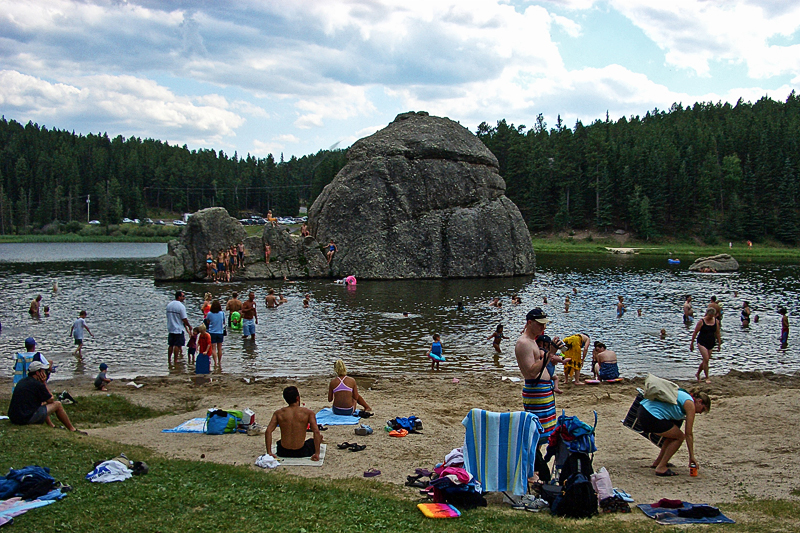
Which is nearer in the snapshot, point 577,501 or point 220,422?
point 577,501

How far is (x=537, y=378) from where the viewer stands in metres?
9.21

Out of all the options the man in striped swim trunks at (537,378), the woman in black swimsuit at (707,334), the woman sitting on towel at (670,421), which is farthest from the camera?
the woman in black swimsuit at (707,334)

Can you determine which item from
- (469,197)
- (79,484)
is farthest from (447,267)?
(79,484)

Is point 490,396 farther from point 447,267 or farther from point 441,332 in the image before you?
point 447,267

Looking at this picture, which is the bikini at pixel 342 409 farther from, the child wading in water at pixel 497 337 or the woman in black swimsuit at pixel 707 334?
the woman in black swimsuit at pixel 707 334

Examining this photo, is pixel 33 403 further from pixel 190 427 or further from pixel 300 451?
pixel 300 451

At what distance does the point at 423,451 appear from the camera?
10.9 m

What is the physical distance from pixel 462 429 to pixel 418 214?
3871cm

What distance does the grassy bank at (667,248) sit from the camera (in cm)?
7919

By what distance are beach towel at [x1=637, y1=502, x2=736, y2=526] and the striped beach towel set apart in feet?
5.80

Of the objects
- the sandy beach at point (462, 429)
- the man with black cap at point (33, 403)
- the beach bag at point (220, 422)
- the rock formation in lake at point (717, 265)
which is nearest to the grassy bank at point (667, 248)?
the rock formation in lake at point (717, 265)

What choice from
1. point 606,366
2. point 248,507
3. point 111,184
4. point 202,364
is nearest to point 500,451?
point 248,507

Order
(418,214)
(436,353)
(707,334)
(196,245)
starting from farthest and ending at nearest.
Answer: (418,214) < (196,245) < (436,353) < (707,334)

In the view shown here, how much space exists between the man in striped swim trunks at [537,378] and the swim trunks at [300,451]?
3.85 metres
